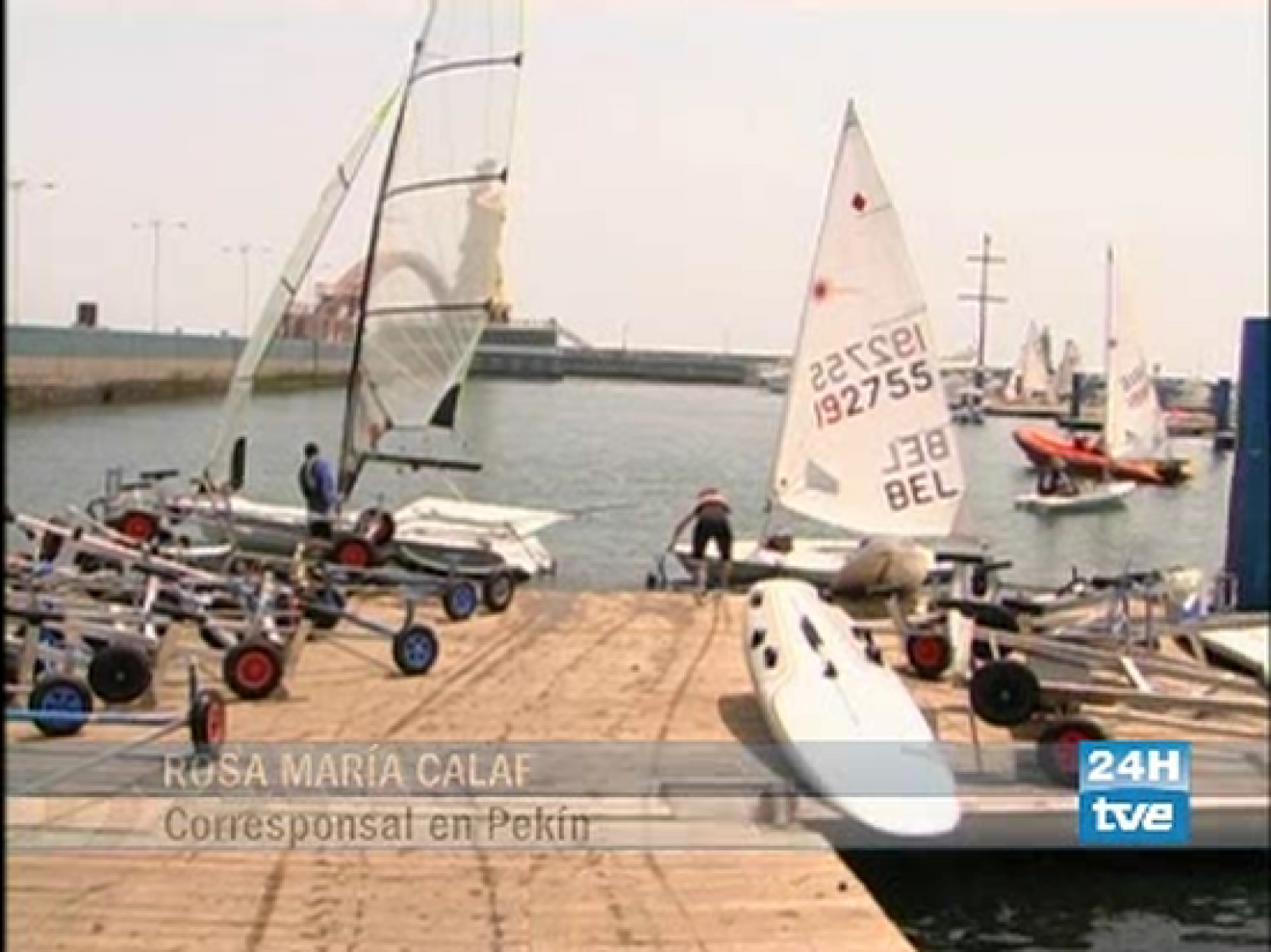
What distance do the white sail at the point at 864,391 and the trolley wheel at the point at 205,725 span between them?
8520 millimetres

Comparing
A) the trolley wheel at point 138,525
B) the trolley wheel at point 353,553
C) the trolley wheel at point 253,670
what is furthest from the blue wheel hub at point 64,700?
the trolley wheel at point 138,525

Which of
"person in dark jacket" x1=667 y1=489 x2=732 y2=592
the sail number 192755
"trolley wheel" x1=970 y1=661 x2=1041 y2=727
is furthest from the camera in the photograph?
"person in dark jacket" x1=667 y1=489 x2=732 y2=592

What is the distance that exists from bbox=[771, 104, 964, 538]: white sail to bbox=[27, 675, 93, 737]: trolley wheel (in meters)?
8.64

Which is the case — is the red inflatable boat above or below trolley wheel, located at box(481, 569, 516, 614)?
above

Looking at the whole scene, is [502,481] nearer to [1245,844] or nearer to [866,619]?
[866,619]

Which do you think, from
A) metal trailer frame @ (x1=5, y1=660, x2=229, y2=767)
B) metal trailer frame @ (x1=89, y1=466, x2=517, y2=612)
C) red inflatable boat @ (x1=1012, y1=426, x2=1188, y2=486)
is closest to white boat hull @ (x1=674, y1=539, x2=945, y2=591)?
metal trailer frame @ (x1=89, y1=466, x2=517, y2=612)

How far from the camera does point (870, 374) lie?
16.8 meters

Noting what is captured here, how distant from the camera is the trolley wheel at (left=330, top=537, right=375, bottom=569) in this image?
15.9m

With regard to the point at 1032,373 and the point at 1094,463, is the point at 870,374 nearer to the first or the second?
the point at 1094,463

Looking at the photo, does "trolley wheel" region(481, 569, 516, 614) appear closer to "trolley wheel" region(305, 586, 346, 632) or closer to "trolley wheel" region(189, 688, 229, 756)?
"trolley wheel" region(305, 586, 346, 632)

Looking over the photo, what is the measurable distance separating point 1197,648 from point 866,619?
631 centimetres

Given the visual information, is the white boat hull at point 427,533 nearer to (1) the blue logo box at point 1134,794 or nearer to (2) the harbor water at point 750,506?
(2) the harbor water at point 750,506

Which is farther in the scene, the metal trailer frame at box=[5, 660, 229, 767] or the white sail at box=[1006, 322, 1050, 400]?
the white sail at box=[1006, 322, 1050, 400]

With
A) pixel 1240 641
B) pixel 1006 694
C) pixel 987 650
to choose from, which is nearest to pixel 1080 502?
pixel 1240 641
